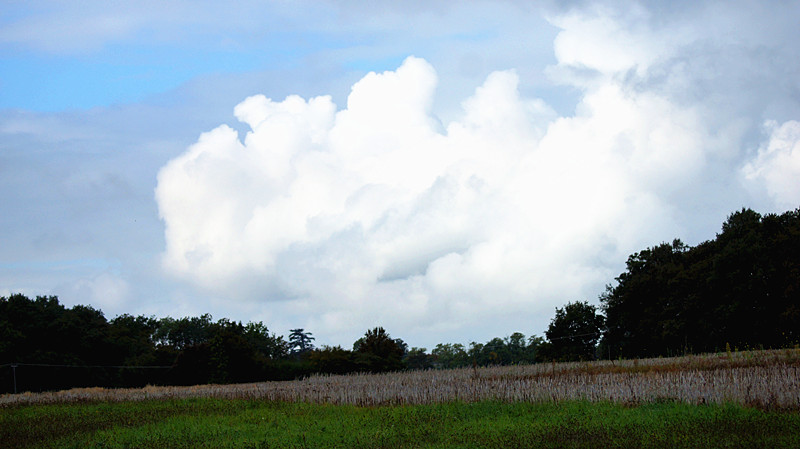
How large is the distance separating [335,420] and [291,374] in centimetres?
4477

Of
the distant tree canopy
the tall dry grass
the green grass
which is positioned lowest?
the green grass

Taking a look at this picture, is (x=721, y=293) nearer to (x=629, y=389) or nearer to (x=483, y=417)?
→ (x=629, y=389)

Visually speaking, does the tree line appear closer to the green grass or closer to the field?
the field

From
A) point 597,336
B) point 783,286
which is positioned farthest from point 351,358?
point 783,286

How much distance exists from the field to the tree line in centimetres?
2139

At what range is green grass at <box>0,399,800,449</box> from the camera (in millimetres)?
15117

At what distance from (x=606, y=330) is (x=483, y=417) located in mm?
51223

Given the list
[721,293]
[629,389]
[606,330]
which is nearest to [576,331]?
[606,330]

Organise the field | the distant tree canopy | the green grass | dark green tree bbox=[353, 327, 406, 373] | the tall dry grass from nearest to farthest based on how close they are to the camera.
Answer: the green grass, the field, the tall dry grass, the distant tree canopy, dark green tree bbox=[353, 327, 406, 373]

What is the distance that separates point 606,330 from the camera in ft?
224

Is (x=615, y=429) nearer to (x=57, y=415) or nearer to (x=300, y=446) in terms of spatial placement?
(x=300, y=446)

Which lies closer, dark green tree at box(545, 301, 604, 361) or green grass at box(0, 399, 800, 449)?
green grass at box(0, 399, 800, 449)

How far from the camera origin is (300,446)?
56.8 ft

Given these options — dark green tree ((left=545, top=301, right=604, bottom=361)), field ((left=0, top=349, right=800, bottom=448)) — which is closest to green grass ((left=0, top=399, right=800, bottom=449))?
field ((left=0, top=349, right=800, bottom=448))
